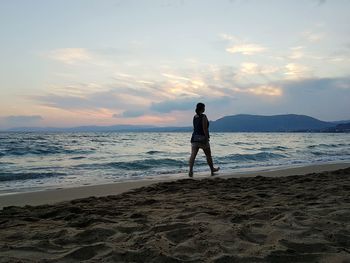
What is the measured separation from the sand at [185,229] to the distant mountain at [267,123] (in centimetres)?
14491

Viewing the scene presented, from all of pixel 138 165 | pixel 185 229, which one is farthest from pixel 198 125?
pixel 185 229

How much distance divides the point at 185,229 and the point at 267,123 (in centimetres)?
15453

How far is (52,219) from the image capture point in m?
4.29

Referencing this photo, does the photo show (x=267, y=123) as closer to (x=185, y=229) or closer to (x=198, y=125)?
(x=198, y=125)

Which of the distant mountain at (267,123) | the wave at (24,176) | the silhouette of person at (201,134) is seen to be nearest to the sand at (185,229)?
the silhouette of person at (201,134)

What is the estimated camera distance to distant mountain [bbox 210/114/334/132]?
149 meters

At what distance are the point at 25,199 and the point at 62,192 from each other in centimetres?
85

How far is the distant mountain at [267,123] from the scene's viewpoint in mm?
148962

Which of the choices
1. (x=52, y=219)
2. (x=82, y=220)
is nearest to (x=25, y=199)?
(x=52, y=219)

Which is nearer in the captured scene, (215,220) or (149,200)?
(215,220)

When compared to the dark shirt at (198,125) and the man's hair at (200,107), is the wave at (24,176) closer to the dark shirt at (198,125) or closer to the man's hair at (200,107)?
the dark shirt at (198,125)

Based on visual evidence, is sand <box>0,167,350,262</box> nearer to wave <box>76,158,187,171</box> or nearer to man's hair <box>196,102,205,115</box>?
man's hair <box>196,102,205,115</box>

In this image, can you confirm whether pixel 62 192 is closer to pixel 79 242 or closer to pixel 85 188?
pixel 85 188

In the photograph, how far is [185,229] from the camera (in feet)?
11.4
